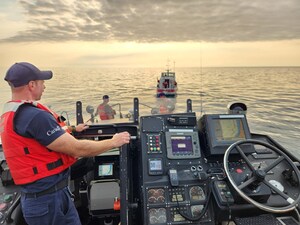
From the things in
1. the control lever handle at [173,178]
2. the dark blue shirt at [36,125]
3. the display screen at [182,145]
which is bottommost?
the control lever handle at [173,178]

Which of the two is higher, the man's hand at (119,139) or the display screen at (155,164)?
the man's hand at (119,139)

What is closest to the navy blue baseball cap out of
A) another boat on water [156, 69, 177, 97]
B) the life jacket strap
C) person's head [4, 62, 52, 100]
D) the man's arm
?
person's head [4, 62, 52, 100]

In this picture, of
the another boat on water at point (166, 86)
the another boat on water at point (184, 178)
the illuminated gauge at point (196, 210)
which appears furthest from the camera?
the another boat on water at point (166, 86)

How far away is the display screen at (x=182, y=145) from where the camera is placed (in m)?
2.61

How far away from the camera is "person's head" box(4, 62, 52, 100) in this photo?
1.76 m

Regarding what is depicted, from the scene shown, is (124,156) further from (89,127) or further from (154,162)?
(89,127)

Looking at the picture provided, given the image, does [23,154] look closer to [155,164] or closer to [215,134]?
[155,164]

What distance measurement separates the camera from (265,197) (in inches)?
89.3

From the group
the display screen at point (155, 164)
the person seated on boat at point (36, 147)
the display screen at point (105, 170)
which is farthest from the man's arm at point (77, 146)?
the display screen at point (105, 170)

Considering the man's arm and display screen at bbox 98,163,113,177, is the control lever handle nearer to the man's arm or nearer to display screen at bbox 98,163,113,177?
the man's arm

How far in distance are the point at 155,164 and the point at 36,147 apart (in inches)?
43.0

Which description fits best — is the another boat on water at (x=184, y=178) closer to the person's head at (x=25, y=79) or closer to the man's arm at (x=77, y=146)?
the man's arm at (x=77, y=146)

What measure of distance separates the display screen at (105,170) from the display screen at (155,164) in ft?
2.19

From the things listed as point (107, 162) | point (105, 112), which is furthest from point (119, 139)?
point (105, 112)
